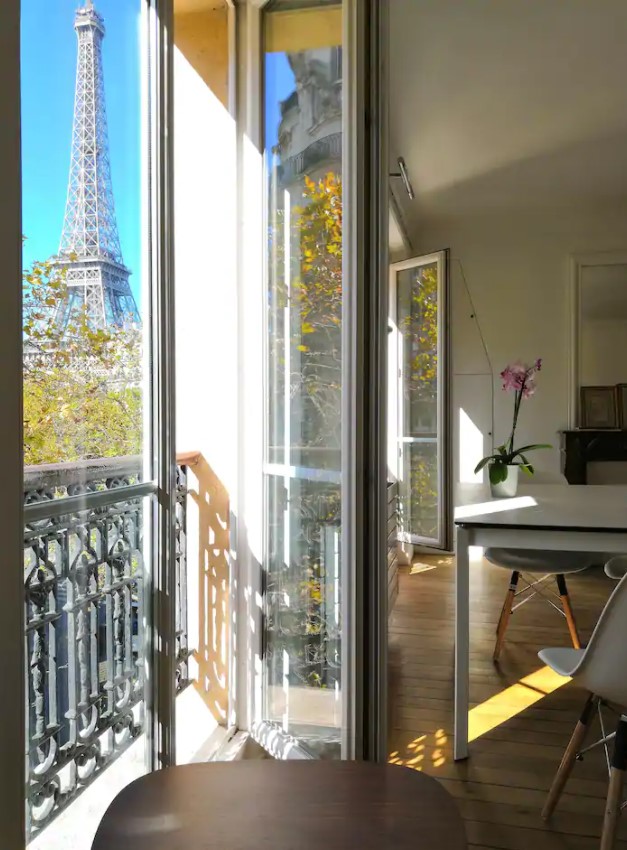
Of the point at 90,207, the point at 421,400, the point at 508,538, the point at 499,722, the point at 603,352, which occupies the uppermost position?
the point at 603,352

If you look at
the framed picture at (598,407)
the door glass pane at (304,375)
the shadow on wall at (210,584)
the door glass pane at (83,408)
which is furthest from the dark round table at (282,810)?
the framed picture at (598,407)

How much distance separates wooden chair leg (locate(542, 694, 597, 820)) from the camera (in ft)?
6.46

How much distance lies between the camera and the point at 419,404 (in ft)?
17.1

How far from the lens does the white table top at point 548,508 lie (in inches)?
99.6

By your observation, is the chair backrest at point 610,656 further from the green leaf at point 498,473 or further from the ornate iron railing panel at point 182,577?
the green leaf at point 498,473

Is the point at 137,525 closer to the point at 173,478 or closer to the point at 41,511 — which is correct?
the point at 173,478

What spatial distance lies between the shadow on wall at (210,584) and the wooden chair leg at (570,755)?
1.14 meters

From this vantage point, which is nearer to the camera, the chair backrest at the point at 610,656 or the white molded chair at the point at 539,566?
the chair backrest at the point at 610,656

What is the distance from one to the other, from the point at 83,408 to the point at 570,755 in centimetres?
170

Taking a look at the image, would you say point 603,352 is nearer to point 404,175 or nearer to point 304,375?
point 404,175

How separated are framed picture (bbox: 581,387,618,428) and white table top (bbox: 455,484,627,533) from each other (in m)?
2.02

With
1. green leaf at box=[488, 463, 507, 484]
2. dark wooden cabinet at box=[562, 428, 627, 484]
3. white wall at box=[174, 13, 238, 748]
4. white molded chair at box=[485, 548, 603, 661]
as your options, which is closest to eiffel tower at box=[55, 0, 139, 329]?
white wall at box=[174, 13, 238, 748]

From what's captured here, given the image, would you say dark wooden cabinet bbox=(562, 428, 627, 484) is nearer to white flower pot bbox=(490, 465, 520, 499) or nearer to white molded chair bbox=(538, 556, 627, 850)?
white flower pot bbox=(490, 465, 520, 499)

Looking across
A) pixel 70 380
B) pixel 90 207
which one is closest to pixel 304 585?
pixel 70 380
